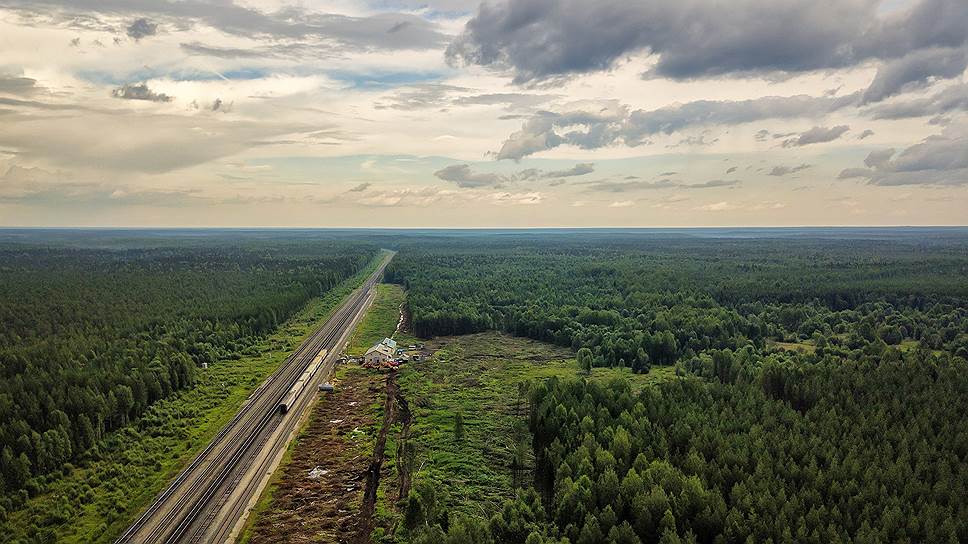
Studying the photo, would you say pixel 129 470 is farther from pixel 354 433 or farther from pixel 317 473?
pixel 354 433

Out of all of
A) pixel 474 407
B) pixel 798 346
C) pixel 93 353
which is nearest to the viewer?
pixel 474 407

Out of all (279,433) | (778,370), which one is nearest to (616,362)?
(778,370)

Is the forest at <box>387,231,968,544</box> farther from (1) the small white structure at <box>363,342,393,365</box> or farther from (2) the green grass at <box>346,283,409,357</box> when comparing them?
(2) the green grass at <box>346,283,409,357</box>

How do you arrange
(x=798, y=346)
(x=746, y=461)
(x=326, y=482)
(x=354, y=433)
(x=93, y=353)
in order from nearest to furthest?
(x=746, y=461), (x=326, y=482), (x=354, y=433), (x=93, y=353), (x=798, y=346)

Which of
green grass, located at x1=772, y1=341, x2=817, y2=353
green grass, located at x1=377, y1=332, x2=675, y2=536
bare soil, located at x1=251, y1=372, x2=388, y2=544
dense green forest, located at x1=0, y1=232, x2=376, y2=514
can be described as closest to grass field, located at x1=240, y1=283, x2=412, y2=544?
bare soil, located at x1=251, y1=372, x2=388, y2=544

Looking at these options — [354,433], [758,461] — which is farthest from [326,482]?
[758,461]

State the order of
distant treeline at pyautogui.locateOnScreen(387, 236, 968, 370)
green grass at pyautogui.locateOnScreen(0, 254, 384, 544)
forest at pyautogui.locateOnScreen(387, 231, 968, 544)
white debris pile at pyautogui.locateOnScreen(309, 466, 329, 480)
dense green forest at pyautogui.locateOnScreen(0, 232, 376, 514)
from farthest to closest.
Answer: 1. distant treeline at pyautogui.locateOnScreen(387, 236, 968, 370)
2. white debris pile at pyautogui.locateOnScreen(309, 466, 329, 480)
3. dense green forest at pyautogui.locateOnScreen(0, 232, 376, 514)
4. green grass at pyautogui.locateOnScreen(0, 254, 384, 544)
5. forest at pyautogui.locateOnScreen(387, 231, 968, 544)
